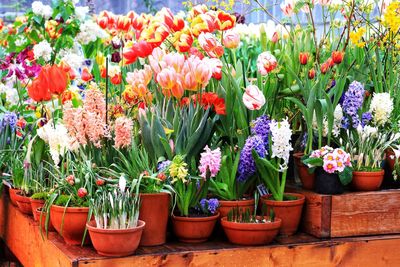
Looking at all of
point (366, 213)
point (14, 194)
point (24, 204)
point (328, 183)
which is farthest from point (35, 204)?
point (366, 213)

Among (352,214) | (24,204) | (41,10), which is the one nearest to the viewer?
(352,214)

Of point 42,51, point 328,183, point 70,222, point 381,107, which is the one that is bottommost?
point 70,222

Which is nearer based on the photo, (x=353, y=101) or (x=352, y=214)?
(x=352, y=214)

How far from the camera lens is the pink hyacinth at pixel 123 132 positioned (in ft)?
8.97

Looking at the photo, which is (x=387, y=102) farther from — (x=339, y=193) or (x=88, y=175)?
(x=88, y=175)

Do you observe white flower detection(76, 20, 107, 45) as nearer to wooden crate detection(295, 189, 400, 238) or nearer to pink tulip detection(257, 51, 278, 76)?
pink tulip detection(257, 51, 278, 76)

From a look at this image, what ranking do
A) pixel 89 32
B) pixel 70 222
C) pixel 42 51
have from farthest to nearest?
pixel 89 32 < pixel 42 51 < pixel 70 222

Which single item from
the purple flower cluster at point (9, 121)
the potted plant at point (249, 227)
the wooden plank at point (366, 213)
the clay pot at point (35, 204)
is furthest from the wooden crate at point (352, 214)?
the purple flower cluster at point (9, 121)

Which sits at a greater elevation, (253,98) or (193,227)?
(253,98)

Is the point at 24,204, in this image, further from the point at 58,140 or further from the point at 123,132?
the point at 123,132

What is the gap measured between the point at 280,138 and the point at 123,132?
1.74 feet

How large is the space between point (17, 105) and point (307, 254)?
186cm

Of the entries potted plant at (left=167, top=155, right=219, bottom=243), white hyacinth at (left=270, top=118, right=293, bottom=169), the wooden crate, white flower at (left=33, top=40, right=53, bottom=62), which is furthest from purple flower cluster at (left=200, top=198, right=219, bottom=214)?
white flower at (left=33, top=40, right=53, bottom=62)

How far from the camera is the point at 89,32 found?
4418 mm
